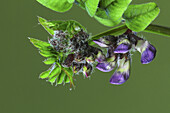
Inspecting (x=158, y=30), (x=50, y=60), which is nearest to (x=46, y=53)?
(x=50, y=60)

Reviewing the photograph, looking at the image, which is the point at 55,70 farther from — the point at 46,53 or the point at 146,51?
the point at 146,51

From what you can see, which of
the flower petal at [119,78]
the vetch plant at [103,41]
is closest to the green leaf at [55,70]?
the vetch plant at [103,41]

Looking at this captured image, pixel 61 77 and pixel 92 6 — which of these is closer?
pixel 92 6

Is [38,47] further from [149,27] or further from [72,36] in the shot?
[149,27]

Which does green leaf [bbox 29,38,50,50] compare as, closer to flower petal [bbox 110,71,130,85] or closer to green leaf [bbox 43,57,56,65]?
green leaf [bbox 43,57,56,65]

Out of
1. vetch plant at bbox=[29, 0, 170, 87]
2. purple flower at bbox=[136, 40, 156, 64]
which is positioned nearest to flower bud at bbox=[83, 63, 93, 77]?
vetch plant at bbox=[29, 0, 170, 87]

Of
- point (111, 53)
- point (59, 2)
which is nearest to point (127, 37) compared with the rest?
point (111, 53)

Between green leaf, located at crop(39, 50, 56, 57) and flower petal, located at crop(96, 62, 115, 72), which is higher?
green leaf, located at crop(39, 50, 56, 57)
